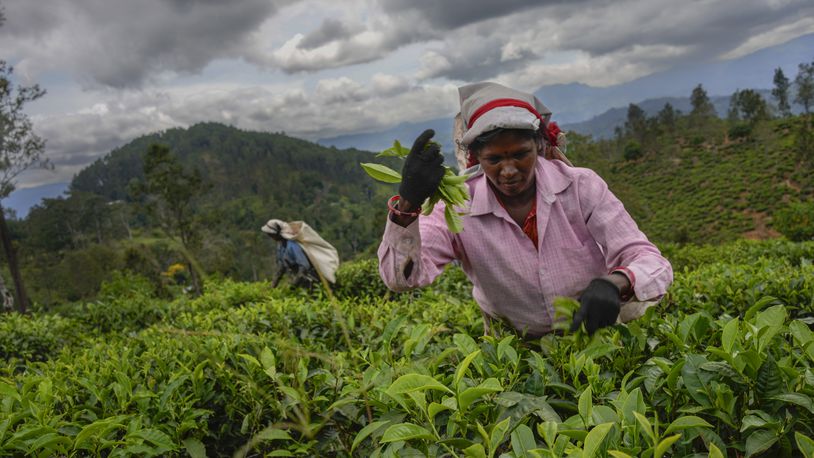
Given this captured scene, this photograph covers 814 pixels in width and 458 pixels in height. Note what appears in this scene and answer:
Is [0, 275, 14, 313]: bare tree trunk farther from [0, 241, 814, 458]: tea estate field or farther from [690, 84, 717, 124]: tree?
[690, 84, 717, 124]: tree

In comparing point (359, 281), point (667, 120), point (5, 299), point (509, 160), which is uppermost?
point (667, 120)

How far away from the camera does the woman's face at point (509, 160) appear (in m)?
1.75

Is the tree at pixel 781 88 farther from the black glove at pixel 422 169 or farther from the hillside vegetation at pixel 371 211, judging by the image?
the black glove at pixel 422 169

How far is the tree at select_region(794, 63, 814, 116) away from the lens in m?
52.8

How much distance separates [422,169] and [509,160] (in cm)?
45

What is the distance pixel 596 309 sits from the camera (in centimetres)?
140

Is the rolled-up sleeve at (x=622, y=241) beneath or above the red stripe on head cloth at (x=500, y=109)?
beneath

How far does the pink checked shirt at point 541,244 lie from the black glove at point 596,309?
17.5 inches

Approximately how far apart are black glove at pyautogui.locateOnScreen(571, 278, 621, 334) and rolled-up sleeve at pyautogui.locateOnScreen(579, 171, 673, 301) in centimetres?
22

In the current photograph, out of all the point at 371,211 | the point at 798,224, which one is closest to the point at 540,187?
the point at 798,224

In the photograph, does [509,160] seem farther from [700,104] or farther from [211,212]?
[700,104]

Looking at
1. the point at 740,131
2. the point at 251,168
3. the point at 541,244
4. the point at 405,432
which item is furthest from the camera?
the point at 251,168

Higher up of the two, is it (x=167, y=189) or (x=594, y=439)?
(x=167, y=189)

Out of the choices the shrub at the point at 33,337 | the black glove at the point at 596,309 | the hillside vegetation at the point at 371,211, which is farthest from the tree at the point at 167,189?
the black glove at the point at 596,309
